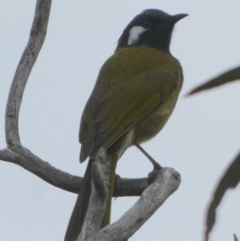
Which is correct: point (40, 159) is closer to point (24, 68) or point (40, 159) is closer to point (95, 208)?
point (24, 68)

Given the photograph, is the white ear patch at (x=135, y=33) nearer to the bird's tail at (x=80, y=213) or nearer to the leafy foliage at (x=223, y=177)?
the bird's tail at (x=80, y=213)

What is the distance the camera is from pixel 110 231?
2.18m

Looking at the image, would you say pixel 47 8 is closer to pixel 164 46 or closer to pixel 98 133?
pixel 98 133

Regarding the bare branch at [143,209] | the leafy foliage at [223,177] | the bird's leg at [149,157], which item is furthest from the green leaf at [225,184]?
the bird's leg at [149,157]

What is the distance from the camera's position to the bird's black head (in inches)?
219

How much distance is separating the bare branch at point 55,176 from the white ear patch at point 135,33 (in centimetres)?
226

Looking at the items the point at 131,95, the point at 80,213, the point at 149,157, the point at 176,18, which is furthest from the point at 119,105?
the point at 176,18

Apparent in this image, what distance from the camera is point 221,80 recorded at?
0.79 metres

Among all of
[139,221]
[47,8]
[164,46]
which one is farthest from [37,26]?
[164,46]

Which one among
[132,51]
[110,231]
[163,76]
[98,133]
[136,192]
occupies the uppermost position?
[132,51]

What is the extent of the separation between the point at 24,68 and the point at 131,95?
3.74 feet

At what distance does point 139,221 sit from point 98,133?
145 centimetres

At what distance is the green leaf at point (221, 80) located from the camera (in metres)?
0.78

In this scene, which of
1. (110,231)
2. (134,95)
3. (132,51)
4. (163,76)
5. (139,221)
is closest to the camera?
(110,231)
